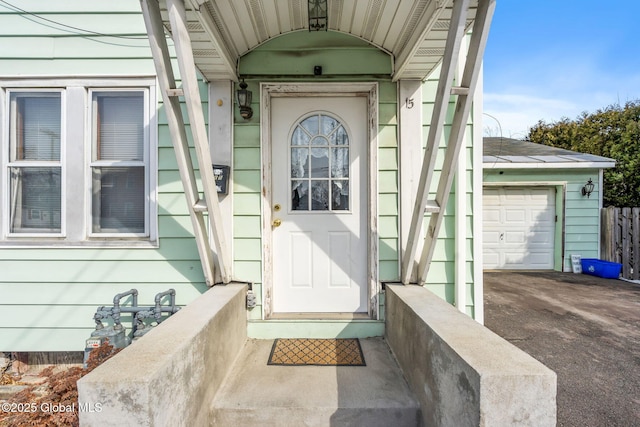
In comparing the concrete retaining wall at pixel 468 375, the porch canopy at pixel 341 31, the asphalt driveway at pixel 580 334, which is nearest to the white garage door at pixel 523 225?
the asphalt driveway at pixel 580 334

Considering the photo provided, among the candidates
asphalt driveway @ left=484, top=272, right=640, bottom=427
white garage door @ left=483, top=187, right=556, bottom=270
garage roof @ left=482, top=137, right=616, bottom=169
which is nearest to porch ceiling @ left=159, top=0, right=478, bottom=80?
asphalt driveway @ left=484, top=272, right=640, bottom=427

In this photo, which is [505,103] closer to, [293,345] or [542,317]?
[542,317]

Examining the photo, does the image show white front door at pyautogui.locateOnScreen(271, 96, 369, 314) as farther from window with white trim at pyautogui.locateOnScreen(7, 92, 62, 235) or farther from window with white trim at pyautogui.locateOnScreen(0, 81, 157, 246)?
window with white trim at pyautogui.locateOnScreen(7, 92, 62, 235)

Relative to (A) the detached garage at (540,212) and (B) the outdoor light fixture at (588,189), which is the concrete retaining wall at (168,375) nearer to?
(A) the detached garage at (540,212)

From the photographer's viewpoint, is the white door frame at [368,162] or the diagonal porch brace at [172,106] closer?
the diagonal porch brace at [172,106]

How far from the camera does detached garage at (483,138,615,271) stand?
5953 millimetres

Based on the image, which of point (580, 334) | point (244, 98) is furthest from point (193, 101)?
point (580, 334)

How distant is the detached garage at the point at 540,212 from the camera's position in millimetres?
5953

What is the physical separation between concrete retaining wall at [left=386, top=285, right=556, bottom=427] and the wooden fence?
249 inches

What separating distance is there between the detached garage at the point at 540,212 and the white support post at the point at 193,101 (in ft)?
18.6

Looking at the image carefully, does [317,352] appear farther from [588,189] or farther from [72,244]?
[588,189]

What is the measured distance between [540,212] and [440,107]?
19.4 ft

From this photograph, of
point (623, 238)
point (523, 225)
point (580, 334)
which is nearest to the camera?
point (580, 334)

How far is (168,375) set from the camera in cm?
114
